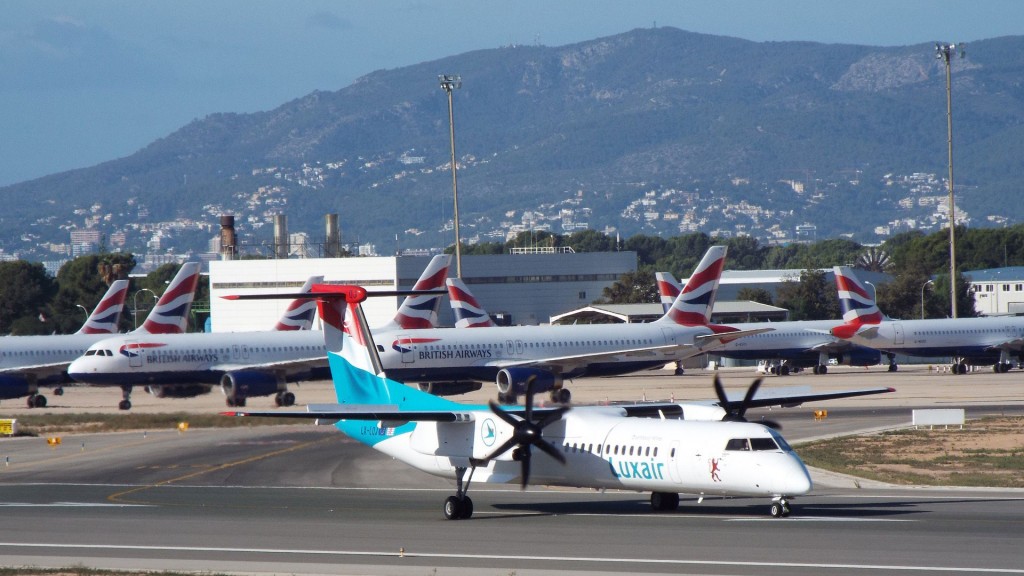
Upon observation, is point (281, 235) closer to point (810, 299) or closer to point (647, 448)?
point (810, 299)

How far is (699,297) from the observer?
67.9 meters

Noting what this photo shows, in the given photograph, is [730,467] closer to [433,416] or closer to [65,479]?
[433,416]

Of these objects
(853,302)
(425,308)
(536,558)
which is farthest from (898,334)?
(536,558)

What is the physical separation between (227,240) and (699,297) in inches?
3481

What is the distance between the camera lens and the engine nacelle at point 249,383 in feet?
206

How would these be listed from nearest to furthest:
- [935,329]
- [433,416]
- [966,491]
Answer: [433,416] < [966,491] < [935,329]

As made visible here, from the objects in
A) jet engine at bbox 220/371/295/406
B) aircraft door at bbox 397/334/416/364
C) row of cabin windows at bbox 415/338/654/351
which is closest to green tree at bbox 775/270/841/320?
row of cabin windows at bbox 415/338/654/351

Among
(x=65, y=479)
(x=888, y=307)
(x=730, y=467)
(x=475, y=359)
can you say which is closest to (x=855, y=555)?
(x=730, y=467)

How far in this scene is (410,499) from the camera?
32438 millimetres

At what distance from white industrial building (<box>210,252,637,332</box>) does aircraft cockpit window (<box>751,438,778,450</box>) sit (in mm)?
96038

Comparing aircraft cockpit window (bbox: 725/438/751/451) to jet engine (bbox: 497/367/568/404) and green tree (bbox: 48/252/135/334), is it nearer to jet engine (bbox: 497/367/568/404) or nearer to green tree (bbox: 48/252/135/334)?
jet engine (bbox: 497/367/568/404)

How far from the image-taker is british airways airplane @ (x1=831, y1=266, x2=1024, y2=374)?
294ft

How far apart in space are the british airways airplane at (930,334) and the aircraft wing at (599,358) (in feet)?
84.3

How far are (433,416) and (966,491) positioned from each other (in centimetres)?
1380
